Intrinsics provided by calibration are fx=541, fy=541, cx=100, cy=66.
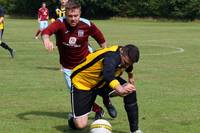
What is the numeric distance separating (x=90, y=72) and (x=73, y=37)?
1.03 meters

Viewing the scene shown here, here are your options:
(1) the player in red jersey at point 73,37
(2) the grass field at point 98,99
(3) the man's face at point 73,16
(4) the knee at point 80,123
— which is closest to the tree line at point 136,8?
(2) the grass field at point 98,99

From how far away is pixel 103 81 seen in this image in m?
8.24

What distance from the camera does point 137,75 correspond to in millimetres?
15945

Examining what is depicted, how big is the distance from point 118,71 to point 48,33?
145cm

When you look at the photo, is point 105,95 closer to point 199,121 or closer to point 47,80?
point 199,121

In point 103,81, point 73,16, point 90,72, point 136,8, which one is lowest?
point 136,8

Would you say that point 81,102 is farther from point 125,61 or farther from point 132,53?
point 132,53

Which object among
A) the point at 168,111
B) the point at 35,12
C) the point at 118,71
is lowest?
the point at 35,12

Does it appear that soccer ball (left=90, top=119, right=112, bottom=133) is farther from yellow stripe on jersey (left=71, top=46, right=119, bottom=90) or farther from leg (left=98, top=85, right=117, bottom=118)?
leg (left=98, top=85, right=117, bottom=118)

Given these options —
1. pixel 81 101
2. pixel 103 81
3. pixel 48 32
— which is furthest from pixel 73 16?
pixel 81 101

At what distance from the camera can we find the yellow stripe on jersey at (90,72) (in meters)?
7.99

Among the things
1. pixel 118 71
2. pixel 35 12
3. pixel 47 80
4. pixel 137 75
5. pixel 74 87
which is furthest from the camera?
pixel 35 12

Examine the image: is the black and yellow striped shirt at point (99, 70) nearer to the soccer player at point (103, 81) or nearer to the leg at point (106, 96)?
the soccer player at point (103, 81)

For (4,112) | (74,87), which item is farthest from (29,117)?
(74,87)
